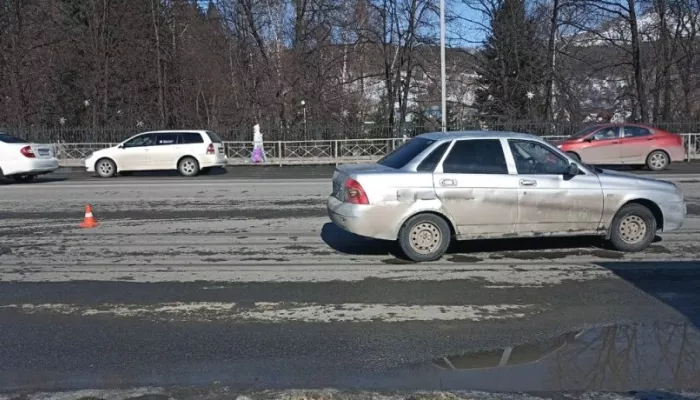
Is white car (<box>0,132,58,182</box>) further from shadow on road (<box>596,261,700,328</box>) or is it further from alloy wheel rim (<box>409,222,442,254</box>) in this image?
shadow on road (<box>596,261,700,328</box>)

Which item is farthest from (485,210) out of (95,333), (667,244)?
(95,333)

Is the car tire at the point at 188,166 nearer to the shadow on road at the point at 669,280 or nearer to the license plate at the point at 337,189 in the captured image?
the license plate at the point at 337,189

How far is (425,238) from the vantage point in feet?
→ 25.8

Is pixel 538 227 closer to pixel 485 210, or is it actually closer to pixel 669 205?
pixel 485 210

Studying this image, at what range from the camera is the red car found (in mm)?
20266

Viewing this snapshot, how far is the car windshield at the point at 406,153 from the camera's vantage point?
8086 mm

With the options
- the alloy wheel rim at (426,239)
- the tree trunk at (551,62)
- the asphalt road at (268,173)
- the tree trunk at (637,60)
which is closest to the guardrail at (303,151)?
the asphalt road at (268,173)

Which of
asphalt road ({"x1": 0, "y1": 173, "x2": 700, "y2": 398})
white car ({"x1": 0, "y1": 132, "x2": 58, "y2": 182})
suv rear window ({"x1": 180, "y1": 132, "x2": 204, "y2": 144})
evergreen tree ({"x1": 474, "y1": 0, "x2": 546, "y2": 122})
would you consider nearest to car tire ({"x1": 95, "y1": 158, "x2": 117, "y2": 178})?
suv rear window ({"x1": 180, "y1": 132, "x2": 204, "y2": 144})

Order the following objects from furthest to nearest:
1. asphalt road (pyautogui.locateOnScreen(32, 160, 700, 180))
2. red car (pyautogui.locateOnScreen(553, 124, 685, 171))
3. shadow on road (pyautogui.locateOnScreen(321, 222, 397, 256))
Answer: asphalt road (pyautogui.locateOnScreen(32, 160, 700, 180)) → red car (pyautogui.locateOnScreen(553, 124, 685, 171)) → shadow on road (pyautogui.locateOnScreen(321, 222, 397, 256))

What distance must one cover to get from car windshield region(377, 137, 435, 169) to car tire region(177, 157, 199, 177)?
46.9ft

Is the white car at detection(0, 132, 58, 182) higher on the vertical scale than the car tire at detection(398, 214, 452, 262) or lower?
higher

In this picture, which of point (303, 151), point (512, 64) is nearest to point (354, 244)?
point (303, 151)

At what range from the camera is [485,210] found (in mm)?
7871

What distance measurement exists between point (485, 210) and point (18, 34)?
3964 centimetres
